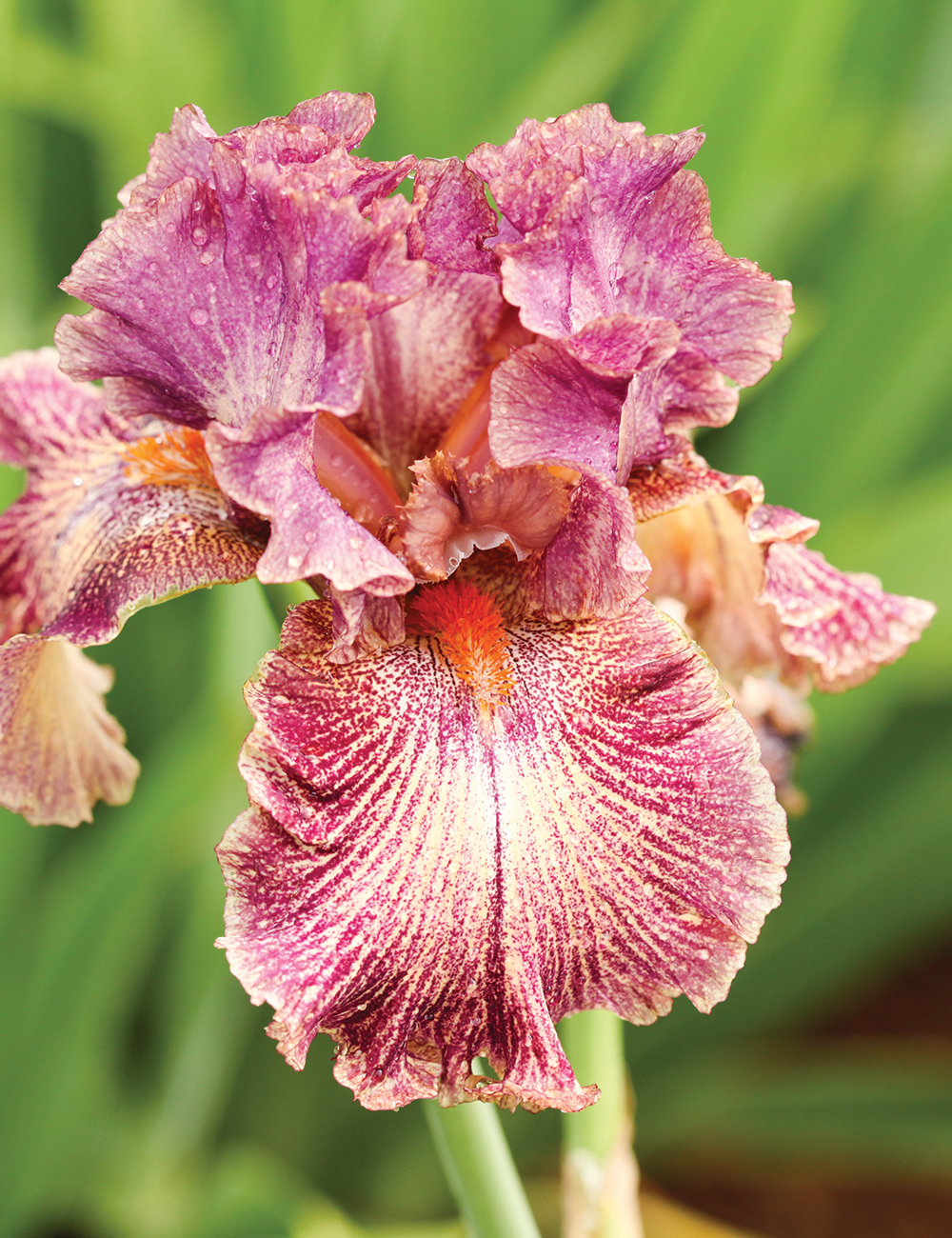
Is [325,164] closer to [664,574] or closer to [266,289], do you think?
[266,289]

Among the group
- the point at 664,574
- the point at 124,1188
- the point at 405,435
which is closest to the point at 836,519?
the point at 664,574

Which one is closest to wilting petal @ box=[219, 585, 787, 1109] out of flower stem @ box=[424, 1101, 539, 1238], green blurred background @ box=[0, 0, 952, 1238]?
flower stem @ box=[424, 1101, 539, 1238]

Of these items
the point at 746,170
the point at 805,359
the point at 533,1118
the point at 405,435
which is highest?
the point at 746,170

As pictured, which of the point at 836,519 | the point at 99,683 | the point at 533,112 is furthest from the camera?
the point at 836,519

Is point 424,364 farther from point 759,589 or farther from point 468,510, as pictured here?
point 759,589

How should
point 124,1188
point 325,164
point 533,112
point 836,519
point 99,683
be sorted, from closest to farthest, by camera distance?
point 325,164 < point 99,683 < point 533,112 < point 124,1188 < point 836,519

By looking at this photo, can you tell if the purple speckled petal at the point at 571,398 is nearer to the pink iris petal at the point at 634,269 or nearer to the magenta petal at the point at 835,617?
the pink iris petal at the point at 634,269

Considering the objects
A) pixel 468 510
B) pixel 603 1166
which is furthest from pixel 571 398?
pixel 603 1166
